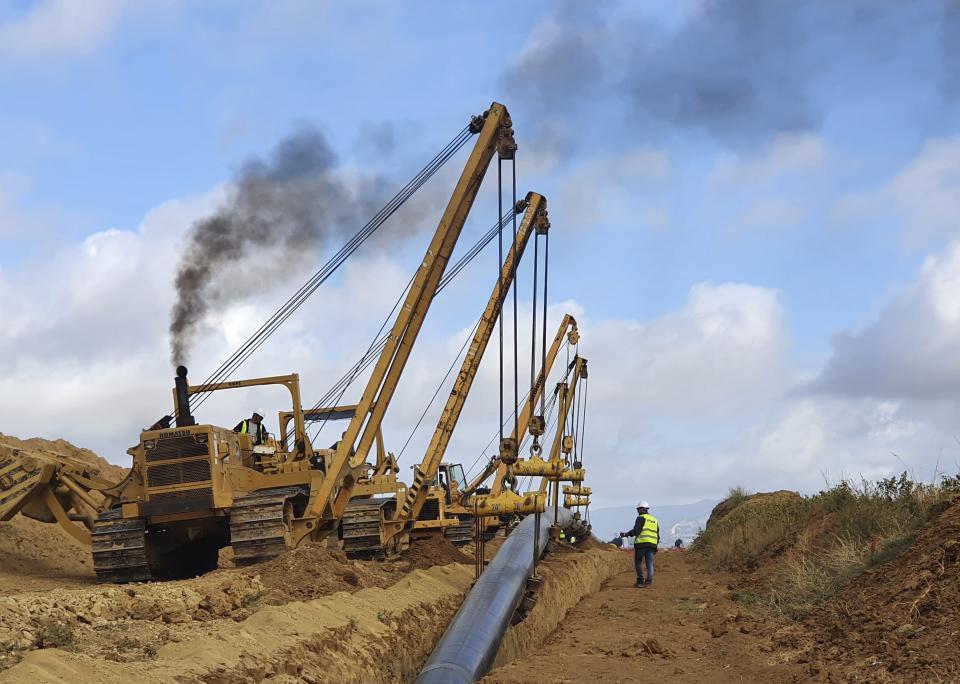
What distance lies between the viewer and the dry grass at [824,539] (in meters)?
14.5

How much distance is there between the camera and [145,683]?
773 cm

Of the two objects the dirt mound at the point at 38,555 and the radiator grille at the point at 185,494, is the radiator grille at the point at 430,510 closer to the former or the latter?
the dirt mound at the point at 38,555

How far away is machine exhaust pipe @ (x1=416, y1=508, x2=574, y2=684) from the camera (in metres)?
9.64

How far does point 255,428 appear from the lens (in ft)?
66.3

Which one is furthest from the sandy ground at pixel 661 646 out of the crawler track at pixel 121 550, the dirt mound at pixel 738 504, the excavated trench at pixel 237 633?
the dirt mound at pixel 738 504

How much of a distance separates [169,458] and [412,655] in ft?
25.0

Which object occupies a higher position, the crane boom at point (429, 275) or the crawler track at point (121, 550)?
the crane boom at point (429, 275)

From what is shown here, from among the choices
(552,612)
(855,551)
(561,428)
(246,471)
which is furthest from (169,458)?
(561,428)

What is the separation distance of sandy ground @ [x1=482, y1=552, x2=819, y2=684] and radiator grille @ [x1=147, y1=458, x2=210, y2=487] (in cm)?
653

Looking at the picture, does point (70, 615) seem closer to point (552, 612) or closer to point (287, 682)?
point (287, 682)

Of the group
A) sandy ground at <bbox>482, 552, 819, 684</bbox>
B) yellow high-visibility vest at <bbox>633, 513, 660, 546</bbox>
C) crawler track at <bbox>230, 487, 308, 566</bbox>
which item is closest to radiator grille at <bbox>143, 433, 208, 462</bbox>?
crawler track at <bbox>230, 487, 308, 566</bbox>

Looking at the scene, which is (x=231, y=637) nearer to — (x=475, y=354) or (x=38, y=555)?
(x=38, y=555)

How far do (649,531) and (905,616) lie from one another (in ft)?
32.1

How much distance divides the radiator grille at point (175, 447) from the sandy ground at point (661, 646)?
6.75 meters
